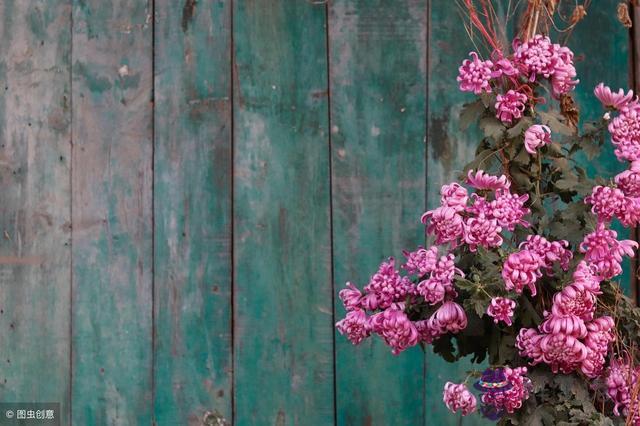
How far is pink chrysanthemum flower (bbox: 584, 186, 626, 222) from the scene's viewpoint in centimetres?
158

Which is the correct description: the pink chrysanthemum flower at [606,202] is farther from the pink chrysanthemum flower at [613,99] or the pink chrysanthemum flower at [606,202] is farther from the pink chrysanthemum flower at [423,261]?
the pink chrysanthemum flower at [423,261]

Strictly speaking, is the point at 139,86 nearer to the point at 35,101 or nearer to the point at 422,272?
the point at 35,101

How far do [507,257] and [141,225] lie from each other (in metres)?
0.86

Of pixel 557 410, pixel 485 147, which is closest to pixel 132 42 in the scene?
pixel 485 147

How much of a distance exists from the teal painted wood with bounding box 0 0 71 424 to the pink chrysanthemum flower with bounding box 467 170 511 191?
3.07 feet

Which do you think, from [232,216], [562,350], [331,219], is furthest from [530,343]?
[232,216]

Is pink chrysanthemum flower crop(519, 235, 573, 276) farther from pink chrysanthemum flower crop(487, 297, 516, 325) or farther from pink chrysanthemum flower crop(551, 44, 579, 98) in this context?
pink chrysanthemum flower crop(551, 44, 579, 98)

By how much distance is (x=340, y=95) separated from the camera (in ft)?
6.91

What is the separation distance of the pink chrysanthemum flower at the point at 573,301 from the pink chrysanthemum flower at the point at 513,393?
0.11 meters

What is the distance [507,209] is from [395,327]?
0.27 m

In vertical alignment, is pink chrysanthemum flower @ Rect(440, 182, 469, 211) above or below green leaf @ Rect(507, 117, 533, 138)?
below

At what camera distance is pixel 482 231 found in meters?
1.57

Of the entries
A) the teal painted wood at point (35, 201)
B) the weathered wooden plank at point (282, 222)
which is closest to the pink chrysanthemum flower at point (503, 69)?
the weathered wooden plank at point (282, 222)

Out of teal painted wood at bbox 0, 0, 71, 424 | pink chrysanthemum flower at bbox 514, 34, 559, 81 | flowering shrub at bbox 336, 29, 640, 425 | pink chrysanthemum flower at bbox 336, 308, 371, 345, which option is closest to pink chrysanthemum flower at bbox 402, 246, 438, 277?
flowering shrub at bbox 336, 29, 640, 425
